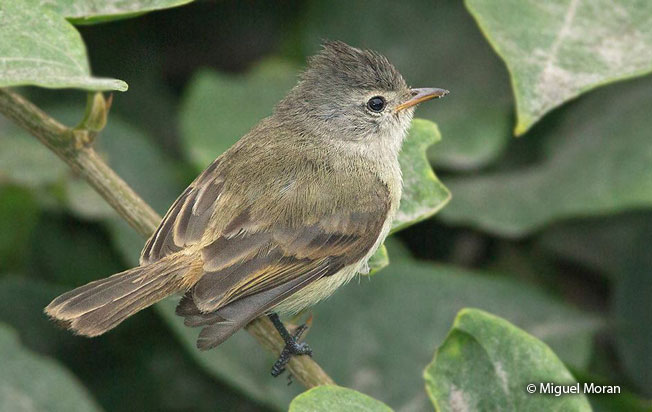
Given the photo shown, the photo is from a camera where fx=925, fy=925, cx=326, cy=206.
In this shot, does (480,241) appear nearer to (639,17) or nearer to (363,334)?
(363,334)

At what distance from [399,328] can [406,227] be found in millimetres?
472

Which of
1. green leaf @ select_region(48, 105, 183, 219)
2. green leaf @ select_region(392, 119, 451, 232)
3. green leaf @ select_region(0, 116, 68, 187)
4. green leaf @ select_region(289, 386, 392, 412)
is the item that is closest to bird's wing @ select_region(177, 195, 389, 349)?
green leaf @ select_region(392, 119, 451, 232)

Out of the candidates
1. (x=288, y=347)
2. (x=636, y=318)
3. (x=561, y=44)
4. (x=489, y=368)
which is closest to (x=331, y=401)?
(x=489, y=368)

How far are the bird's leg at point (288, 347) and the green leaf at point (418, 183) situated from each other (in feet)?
1.52

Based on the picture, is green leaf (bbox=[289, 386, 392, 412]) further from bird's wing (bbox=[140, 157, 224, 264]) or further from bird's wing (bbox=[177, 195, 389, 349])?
bird's wing (bbox=[140, 157, 224, 264])

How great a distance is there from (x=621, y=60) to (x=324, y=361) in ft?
5.48

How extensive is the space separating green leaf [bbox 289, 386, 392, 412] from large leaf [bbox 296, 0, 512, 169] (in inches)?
84.7

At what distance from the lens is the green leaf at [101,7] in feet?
7.90

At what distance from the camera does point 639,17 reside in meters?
2.91

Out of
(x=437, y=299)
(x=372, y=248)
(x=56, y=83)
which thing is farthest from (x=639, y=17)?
(x=56, y=83)

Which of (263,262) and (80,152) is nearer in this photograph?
(80,152)

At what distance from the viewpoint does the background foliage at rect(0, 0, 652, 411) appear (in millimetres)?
3576

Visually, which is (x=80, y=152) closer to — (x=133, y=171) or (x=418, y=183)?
(x=418, y=183)

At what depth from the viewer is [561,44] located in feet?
9.05
